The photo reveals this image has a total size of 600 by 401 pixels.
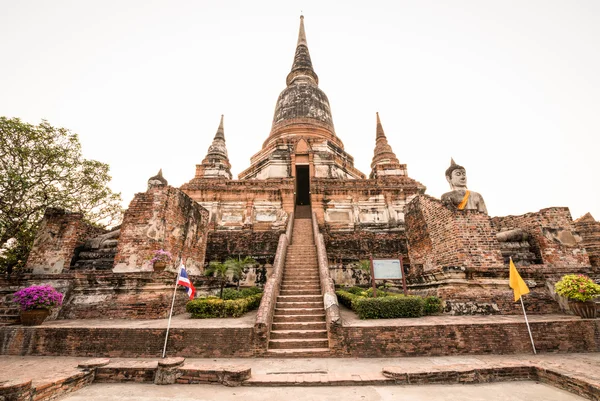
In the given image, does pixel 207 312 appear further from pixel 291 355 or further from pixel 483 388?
pixel 483 388

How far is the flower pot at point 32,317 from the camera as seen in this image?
21.8 ft

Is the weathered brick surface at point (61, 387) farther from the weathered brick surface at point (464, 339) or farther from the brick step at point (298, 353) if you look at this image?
the weathered brick surface at point (464, 339)

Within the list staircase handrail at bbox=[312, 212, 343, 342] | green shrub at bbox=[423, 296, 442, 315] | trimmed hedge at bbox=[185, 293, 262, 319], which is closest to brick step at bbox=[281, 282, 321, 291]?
staircase handrail at bbox=[312, 212, 343, 342]

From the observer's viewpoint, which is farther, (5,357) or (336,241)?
(336,241)

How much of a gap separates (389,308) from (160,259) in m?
6.68

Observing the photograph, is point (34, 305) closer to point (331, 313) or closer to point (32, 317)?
point (32, 317)

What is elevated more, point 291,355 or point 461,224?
point 461,224

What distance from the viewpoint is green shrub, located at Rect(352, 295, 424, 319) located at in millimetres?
7316

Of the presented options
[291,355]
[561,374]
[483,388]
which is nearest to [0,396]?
[291,355]

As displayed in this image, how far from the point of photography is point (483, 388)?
169 inches

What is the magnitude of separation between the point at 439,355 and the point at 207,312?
19.3 feet

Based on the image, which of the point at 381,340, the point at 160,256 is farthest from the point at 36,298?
the point at 381,340

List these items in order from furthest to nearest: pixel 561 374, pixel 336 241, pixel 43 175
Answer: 1. pixel 336 241
2. pixel 43 175
3. pixel 561 374

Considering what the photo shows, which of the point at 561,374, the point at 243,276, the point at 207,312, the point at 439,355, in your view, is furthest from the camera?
the point at 243,276
